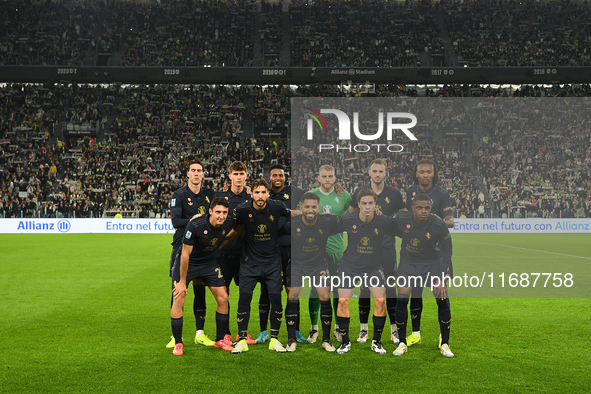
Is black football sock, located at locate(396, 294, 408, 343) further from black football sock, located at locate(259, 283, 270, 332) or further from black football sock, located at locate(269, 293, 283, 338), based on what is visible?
black football sock, located at locate(259, 283, 270, 332)

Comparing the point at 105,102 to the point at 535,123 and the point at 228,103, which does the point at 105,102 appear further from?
the point at 535,123

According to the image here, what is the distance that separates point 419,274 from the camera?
6.54 metres

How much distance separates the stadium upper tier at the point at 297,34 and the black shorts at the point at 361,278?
3427 centimetres

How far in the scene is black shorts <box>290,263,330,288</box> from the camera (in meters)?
6.75

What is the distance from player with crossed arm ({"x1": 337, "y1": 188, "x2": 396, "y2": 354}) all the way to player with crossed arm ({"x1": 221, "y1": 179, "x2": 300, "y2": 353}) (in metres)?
0.81

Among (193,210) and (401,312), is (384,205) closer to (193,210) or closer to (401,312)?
(401,312)

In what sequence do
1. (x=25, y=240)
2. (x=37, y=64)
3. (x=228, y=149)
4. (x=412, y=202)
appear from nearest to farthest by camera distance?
(x=412, y=202) < (x=25, y=240) < (x=228, y=149) < (x=37, y=64)

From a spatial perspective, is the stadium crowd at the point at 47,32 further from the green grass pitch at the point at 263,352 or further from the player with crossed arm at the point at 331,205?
the player with crossed arm at the point at 331,205

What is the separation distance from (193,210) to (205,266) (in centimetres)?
88

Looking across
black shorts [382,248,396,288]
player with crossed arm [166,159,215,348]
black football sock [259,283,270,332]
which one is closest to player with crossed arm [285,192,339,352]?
black football sock [259,283,270,332]

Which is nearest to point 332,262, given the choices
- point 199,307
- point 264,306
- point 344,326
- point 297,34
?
point 344,326

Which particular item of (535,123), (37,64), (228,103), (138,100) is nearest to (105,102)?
(138,100)

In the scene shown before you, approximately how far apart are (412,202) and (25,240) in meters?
20.7

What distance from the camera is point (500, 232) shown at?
951 inches
